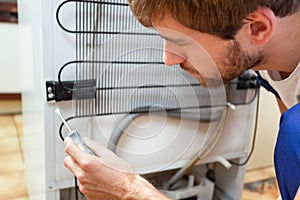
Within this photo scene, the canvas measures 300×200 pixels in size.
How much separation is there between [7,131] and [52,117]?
4.35 ft

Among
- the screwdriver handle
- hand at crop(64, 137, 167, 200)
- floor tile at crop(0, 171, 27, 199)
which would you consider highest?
the screwdriver handle

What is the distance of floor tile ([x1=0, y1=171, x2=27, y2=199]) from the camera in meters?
1.27

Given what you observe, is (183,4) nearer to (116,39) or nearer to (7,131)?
(116,39)

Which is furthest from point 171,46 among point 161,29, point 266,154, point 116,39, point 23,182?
point 266,154

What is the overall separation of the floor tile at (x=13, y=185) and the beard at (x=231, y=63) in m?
0.95

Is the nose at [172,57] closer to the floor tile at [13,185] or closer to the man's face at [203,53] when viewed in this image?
the man's face at [203,53]

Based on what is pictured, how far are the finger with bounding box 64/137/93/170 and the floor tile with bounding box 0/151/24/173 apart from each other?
896mm

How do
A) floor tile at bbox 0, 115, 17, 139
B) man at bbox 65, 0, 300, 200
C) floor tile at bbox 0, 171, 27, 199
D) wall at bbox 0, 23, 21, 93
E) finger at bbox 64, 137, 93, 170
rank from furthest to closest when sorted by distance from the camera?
wall at bbox 0, 23, 21, 93 < floor tile at bbox 0, 115, 17, 139 < floor tile at bbox 0, 171, 27, 199 < finger at bbox 64, 137, 93, 170 < man at bbox 65, 0, 300, 200

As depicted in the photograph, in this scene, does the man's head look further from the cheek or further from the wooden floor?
the wooden floor

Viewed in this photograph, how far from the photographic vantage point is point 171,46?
0.64 metres

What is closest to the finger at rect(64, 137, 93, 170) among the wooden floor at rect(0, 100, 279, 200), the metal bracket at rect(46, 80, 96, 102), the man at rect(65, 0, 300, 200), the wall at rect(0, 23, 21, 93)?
the man at rect(65, 0, 300, 200)

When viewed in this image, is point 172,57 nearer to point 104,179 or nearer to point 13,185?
point 104,179

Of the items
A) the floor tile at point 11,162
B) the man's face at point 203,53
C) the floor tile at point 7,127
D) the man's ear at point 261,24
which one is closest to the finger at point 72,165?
the man's face at point 203,53

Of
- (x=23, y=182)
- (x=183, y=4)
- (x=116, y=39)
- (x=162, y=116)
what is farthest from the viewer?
(x=23, y=182)
